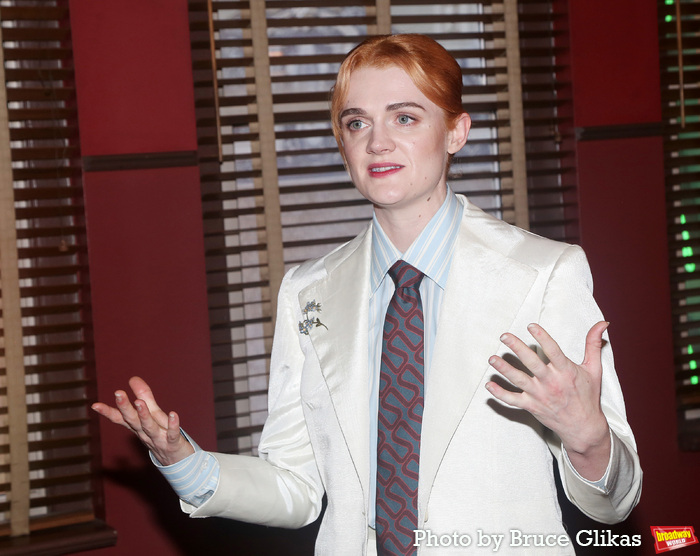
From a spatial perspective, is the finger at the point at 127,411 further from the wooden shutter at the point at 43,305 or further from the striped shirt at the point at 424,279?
the wooden shutter at the point at 43,305

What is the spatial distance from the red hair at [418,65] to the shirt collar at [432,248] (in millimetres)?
172

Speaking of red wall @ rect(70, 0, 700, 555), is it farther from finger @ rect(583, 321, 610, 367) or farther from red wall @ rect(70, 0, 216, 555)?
finger @ rect(583, 321, 610, 367)

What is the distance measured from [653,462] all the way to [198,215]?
199 cm

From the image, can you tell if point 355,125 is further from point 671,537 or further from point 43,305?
point 671,537

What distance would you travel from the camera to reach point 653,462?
3207 millimetres

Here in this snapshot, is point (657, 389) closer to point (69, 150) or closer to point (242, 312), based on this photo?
point (242, 312)

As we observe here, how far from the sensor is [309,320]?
66.4 inches

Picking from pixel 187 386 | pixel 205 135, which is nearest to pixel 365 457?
pixel 187 386

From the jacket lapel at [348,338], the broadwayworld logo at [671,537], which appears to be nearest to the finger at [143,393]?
the jacket lapel at [348,338]

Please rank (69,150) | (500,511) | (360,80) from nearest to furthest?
(500,511), (360,80), (69,150)

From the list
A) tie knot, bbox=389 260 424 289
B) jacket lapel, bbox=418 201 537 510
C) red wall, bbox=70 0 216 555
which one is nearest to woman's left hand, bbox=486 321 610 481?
jacket lapel, bbox=418 201 537 510

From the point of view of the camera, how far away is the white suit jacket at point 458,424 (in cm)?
142

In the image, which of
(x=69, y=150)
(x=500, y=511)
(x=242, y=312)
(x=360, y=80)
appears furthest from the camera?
(x=242, y=312)

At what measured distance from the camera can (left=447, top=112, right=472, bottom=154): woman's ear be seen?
1.61m
